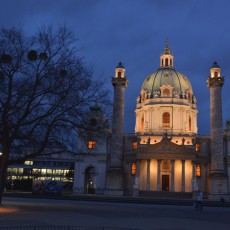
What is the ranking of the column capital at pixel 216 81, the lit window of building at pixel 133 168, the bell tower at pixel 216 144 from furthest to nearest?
the lit window of building at pixel 133 168, the column capital at pixel 216 81, the bell tower at pixel 216 144

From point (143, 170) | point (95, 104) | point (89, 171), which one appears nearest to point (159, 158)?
point (143, 170)

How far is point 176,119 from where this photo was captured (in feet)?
297

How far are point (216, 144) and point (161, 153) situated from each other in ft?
37.5

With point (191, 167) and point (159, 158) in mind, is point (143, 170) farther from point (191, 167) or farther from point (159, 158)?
point (191, 167)

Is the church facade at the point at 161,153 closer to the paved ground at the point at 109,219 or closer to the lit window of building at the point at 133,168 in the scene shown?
the lit window of building at the point at 133,168

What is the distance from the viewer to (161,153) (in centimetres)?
7781

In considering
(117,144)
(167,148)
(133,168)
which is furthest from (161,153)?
(117,144)

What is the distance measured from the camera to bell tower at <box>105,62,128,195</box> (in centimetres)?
7306

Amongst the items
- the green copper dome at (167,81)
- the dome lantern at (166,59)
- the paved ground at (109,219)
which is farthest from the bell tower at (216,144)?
the paved ground at (109,219)

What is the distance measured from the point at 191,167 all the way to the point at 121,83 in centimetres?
2385

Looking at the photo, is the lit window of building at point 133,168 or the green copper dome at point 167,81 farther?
the green copper dome at point 167,81

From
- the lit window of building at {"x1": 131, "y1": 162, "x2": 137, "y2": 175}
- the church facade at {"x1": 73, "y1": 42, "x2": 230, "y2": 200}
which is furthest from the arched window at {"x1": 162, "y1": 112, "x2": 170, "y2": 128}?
the lit window of building at {"x1": 131, "y1": 162, "x2": 137, "y2": 175}

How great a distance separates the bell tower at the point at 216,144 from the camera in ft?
235

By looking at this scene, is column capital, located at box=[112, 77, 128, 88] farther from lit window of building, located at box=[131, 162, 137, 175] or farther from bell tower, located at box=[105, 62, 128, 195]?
lit window of building, located at box=[131, 162, 137, 175]
